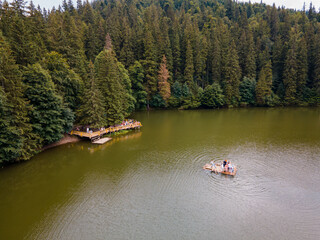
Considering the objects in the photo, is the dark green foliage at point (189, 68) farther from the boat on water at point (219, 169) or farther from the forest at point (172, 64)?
the boat on water at point (219, 169)

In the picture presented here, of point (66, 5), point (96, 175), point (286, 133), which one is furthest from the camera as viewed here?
point (66, 5)

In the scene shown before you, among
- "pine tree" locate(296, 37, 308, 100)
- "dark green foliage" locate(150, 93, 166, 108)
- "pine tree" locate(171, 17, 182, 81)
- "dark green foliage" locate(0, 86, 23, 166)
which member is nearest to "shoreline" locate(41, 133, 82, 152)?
"dark green foliage" locate(0, 86, 23, 166)

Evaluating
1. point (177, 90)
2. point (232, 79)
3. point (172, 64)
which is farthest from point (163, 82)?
point (232, 79)

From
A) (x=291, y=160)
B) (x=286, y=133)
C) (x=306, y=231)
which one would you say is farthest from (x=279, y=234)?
(x=286, y=133)

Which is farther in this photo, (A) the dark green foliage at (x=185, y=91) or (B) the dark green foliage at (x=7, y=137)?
(A) the dark green foliage at (x=185, y=91)

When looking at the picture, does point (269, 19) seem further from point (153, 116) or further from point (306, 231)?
point (306, 231)

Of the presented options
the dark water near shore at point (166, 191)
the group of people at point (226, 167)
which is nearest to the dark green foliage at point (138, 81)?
the dark water near shore at point (166, 191)

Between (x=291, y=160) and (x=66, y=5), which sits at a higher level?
(x=66, y=5)

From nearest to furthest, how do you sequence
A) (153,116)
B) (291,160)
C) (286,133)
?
(291,160)
(286,133)
(153,116)
